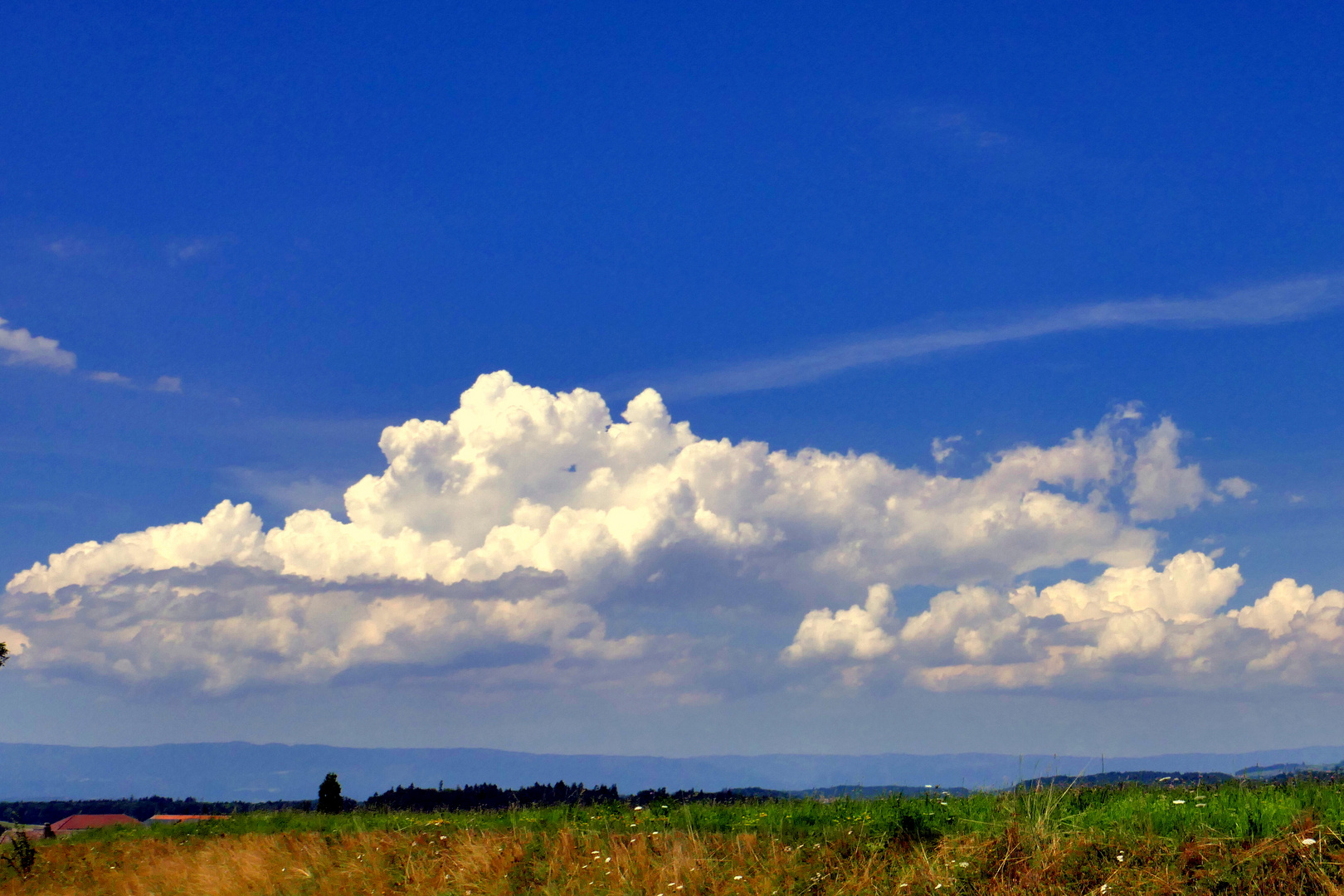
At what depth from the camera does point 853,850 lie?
1603cm

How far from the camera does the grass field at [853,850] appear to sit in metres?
13.1

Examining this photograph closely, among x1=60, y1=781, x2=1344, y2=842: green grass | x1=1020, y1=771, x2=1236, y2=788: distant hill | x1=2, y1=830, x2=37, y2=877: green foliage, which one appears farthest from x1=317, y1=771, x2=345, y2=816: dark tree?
x1=1020, y1=771, x2=1236, y2=788: distant hill

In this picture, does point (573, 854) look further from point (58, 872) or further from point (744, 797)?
point (58, 872)

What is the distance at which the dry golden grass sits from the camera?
1281cm

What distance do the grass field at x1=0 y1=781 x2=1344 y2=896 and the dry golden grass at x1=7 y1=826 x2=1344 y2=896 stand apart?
3 centimetres

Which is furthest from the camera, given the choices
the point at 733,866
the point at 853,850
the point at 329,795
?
the point at 329,795

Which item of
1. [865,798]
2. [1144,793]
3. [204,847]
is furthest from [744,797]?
[204,847]

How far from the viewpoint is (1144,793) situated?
16219mm

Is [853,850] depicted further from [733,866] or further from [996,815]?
[996,815]

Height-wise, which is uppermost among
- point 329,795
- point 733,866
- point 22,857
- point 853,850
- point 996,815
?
point 996,815

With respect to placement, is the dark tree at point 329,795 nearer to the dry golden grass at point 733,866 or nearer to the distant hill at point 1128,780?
the dry golden grass at point 733,866

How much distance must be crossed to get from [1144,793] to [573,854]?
974 centimetres

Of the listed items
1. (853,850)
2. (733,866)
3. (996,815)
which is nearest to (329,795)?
(733,866)

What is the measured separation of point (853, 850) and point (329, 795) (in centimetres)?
4186
